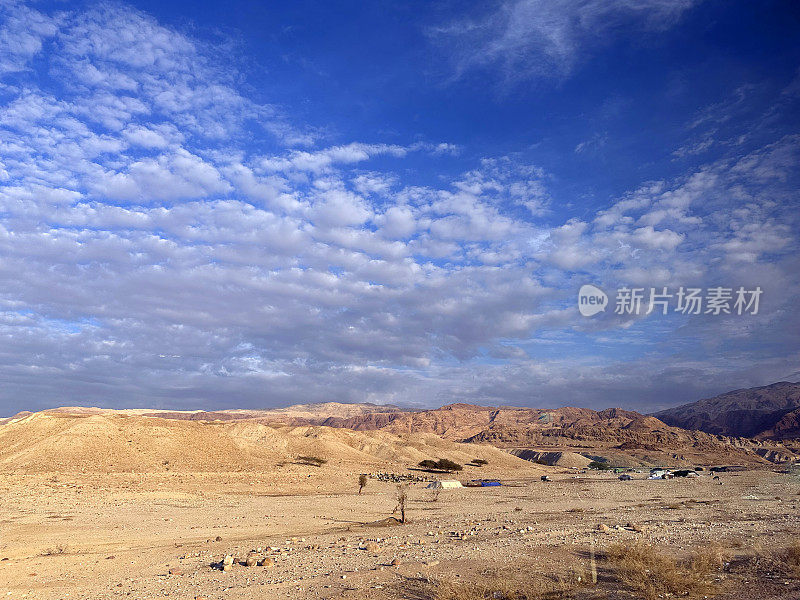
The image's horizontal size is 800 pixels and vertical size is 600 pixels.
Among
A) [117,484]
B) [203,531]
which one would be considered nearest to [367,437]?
[117,484]

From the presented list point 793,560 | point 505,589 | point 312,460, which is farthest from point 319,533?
point 312,460

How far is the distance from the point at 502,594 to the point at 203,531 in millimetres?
17852

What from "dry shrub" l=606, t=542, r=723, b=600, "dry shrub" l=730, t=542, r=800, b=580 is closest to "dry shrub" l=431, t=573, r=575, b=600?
"dry shrub" l=606, t=542, r=723, b=600

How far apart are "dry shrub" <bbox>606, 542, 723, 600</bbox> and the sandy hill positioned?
49.9 metres

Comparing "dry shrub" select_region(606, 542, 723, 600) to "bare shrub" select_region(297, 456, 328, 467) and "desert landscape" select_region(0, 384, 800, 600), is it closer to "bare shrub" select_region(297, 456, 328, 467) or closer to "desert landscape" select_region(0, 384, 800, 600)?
"desert landscape" select_region(0, 384, 800, 600)

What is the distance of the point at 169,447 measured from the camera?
60344 mm

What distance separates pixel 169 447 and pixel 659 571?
196 ft

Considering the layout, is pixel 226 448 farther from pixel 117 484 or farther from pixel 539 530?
pixel 539 530

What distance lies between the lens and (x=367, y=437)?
Answer: 92938mm

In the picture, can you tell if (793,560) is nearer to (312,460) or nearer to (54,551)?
(54,551)

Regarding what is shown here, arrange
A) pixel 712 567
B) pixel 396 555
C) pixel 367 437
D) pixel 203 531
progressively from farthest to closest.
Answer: pixel 367 437
pixel 203 531
pixel 396 555
pixel 712 567

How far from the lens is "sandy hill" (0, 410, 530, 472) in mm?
52719

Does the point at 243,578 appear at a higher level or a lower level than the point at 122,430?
lower

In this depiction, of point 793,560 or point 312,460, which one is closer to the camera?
point 793,560
